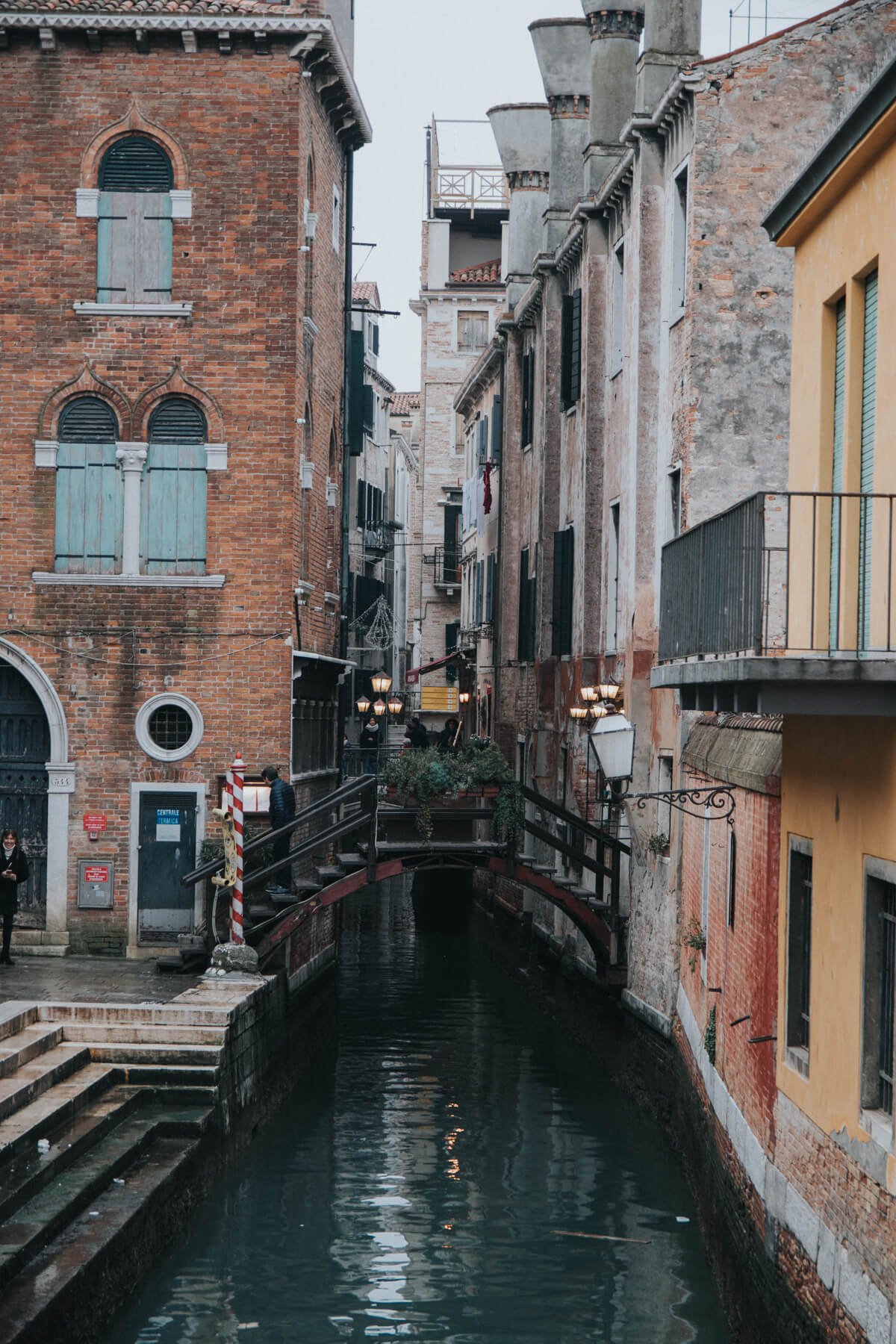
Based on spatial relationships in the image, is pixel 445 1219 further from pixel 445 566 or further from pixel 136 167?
pixel 445 566

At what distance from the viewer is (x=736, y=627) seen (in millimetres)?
9039

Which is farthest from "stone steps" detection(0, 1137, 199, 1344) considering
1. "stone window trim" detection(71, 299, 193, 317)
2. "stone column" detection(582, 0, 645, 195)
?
"stone column" detection(582, 0, 645, 195)

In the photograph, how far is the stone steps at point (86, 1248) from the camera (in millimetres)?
8922

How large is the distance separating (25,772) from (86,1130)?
26.0ft

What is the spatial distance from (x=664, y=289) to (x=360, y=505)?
26.9 m

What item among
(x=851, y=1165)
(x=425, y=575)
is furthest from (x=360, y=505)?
(x=851, y=1165)

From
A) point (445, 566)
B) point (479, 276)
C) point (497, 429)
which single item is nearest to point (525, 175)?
point (497, 429)

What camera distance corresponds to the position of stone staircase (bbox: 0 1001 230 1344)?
9.64 metres

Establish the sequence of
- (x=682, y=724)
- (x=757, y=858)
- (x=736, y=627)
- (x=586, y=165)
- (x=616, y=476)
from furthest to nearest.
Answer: (x=586, y=165) < (x=616, y=476) < (x=682, y=724) < (x=757, y=858) < (x=736, y=627)

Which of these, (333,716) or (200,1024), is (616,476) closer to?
(333,716)

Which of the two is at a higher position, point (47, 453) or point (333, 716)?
point (47, 453)

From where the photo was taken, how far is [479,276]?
53.2 meters

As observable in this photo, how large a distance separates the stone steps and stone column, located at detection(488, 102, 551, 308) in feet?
72.4

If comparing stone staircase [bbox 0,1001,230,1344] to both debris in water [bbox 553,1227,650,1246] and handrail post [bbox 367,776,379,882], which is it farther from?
handrail post [bbox 367,776,379,882]
